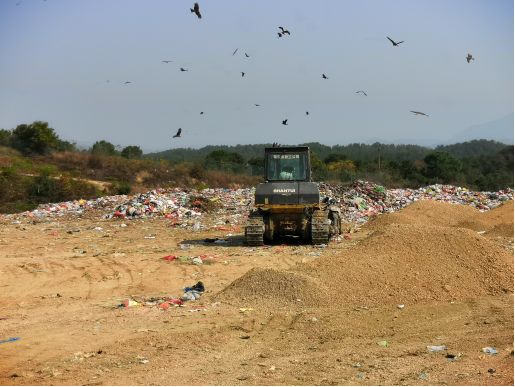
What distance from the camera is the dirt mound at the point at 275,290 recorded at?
25.7 ft

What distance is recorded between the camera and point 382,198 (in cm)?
2431

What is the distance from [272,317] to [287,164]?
6.68m

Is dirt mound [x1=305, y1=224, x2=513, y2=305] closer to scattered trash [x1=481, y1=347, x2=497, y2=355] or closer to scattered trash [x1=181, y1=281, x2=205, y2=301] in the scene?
scattered trash [x1=181, y1=281, x2=205, y2=301]

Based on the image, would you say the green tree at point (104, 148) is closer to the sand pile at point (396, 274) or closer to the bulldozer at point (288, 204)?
the bulldozer at point (288, 204)

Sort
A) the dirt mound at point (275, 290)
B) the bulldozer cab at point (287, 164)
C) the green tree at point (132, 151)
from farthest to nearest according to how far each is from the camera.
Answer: the green tree at point (132, 151)
the bulldozer cab at point (287, 164)
the dirt mound at point (275, 290)

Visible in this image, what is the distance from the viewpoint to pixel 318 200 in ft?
42.4

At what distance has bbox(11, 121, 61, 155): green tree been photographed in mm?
40450

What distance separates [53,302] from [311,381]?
472 centimetres

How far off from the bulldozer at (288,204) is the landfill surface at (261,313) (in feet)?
1.29

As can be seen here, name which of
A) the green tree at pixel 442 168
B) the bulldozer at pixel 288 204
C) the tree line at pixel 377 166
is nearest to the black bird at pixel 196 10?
the bulldozer at pixel 288 204

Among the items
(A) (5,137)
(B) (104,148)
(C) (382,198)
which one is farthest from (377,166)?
(A) (5,137)

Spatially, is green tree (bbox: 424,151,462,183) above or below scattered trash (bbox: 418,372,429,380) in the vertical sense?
above

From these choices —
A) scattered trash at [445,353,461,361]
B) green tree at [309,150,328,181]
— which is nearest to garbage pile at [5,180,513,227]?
green tree at [309,150,328,181]

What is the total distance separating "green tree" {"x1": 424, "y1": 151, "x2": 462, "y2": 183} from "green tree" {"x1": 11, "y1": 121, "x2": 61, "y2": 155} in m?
25.5
